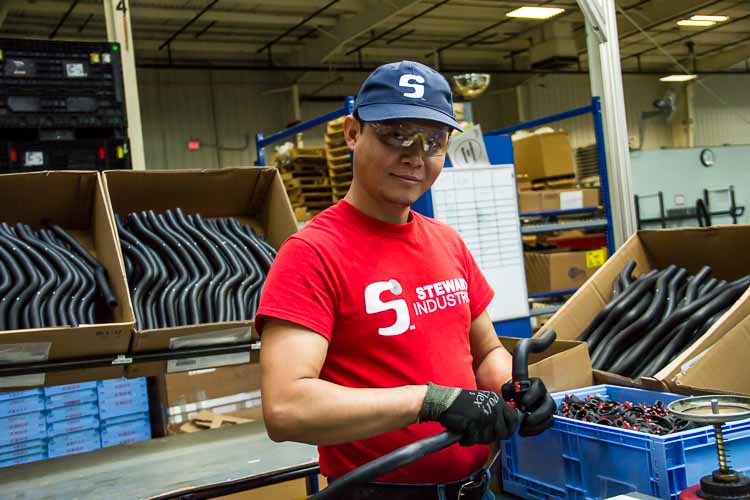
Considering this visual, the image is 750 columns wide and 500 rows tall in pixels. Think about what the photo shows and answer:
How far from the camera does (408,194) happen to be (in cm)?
131

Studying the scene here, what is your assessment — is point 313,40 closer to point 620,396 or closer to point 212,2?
point 212,2

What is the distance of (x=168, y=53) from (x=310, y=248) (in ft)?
32.4

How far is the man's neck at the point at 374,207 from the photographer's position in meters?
1.35

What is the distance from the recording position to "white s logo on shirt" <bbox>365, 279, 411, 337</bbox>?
1.26m

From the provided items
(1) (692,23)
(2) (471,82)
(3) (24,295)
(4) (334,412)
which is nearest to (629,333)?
(4) (334,412)

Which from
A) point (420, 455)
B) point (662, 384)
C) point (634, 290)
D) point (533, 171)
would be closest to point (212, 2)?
point (533, 171)

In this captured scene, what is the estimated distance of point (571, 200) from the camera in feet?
16.5

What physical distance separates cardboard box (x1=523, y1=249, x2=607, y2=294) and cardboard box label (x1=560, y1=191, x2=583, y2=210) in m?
0.32

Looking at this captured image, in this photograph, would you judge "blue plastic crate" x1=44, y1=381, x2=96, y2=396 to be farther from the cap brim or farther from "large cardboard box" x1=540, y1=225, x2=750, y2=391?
the cap brim

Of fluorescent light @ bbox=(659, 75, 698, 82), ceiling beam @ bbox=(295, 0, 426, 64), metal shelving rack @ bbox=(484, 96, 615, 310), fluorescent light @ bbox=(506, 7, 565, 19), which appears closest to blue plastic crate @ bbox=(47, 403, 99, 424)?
metal shelving rack @ bbox=(484, 96, 615, 310)

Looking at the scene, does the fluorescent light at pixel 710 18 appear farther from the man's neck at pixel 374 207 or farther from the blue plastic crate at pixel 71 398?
the man's neck at pixel 374 207

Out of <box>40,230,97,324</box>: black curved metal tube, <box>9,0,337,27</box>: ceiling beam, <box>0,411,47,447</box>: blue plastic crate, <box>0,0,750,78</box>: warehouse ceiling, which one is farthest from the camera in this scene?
<box>0,0,750,78</box>: warehouse ceiling

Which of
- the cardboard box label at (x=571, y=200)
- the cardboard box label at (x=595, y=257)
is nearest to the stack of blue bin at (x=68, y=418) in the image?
the cardboard box label at (x=571, y=200)

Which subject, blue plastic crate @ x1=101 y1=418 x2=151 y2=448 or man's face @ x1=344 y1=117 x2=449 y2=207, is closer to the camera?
man's face @ x1=344 y1=117 x2=449 y2=207
